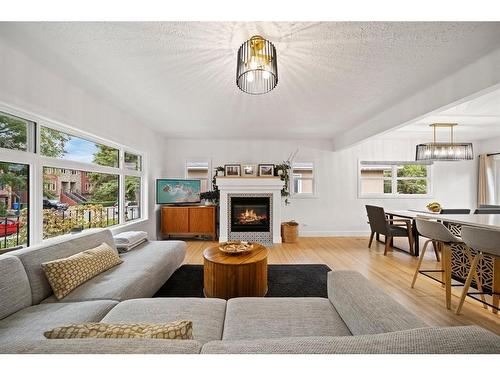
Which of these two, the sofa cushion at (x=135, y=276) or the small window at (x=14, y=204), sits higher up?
the small window at (x=14, y=204)

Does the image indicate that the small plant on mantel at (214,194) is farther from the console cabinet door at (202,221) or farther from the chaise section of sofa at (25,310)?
the chaise section of sofa at (25,310)

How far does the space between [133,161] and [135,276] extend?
9.51ft

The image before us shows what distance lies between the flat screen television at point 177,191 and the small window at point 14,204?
287 centimetres

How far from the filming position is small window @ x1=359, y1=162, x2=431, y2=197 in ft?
18.5

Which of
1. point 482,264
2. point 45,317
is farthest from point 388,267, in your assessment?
point 45,317

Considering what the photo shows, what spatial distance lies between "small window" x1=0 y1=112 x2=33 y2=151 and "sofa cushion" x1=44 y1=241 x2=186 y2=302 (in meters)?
1.39

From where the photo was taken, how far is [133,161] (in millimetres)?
4188

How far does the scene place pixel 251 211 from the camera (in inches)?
197

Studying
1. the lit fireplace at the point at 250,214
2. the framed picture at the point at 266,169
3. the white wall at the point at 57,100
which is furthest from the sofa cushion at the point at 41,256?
the framed picture at the point at 266,169

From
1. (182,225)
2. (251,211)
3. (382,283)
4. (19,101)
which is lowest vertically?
(382,283)

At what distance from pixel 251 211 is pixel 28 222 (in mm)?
3601

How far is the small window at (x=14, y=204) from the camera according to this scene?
192cm
